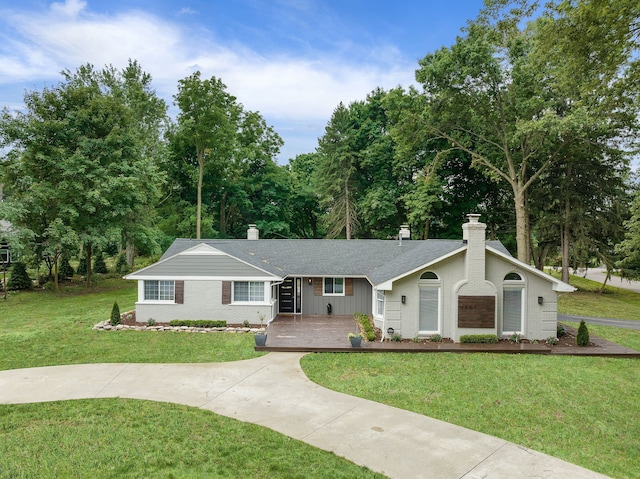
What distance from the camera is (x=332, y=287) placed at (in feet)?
66.3

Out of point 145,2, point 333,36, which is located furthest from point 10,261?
point 333,36

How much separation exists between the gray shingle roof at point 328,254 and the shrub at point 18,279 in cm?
1361

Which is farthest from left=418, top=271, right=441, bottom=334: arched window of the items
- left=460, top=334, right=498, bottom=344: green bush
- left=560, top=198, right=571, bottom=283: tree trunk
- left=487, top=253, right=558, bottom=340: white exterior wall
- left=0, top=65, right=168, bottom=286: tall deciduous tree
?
left=0, top=65, right=168, bottom=286: tall deciduous tree

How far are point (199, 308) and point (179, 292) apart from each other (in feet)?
3.78

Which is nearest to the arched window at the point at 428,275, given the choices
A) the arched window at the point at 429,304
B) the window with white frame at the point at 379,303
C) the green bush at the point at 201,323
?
the arched window at the point at 429,304

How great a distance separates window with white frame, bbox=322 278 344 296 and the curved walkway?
298 inches

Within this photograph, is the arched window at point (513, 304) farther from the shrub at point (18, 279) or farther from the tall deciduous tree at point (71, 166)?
the shrub at point (18, 279)

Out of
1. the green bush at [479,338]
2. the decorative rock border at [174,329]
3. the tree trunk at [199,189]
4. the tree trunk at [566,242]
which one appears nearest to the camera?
the green bush at [479,338]

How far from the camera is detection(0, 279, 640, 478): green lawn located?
6.38 metres

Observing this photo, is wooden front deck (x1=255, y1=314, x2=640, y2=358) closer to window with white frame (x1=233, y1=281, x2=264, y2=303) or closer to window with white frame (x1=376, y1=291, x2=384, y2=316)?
window with white frame (x1=376, y1=291, x2=384, y2=316)

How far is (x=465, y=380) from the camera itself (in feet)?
34.8

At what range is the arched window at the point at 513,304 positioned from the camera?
14.8m

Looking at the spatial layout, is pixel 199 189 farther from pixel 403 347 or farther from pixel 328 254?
pixel 403 347

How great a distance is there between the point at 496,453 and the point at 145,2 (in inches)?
722
